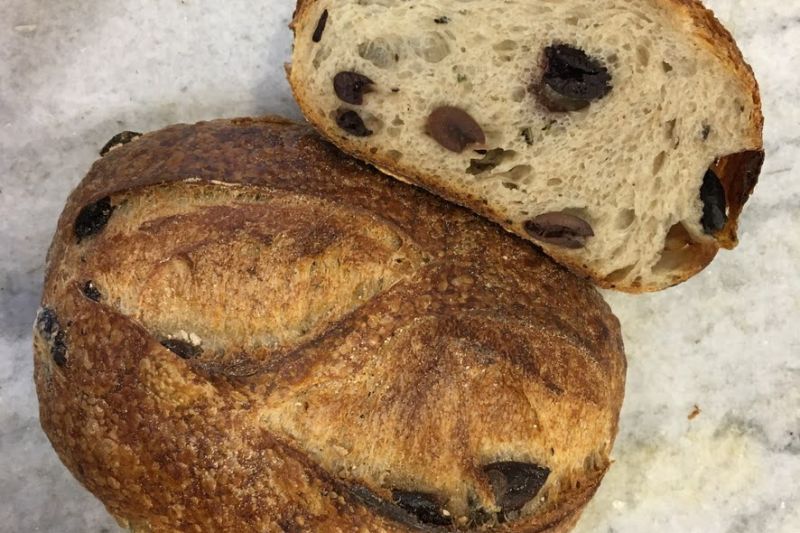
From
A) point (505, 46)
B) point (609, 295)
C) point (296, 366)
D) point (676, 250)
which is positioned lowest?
point (609, 295)

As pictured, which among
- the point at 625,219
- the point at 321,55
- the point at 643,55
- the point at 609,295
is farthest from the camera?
the point at 609,295

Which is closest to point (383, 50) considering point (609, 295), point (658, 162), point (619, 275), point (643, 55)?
point (643, 55)

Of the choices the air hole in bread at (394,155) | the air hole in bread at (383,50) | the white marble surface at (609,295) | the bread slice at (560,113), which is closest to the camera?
the bread slice at (560,113)

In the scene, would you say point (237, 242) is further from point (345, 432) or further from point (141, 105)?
point (141, 105)

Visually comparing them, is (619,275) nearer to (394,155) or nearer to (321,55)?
(394,155)

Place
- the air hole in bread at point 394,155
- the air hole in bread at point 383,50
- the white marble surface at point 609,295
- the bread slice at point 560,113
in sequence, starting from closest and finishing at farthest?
the bread slice at point 560,113
the air hole in bread at point 383,50
the air hole in bread at point 394,155
the white marble surface at point 609,295

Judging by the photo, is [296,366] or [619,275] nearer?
[296,366]

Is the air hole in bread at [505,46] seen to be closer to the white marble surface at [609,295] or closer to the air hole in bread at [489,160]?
the air hole in bread at [489,160]

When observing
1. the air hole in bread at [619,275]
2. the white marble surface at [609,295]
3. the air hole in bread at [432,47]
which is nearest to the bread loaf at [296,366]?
the air hole in bread at [619,275]
